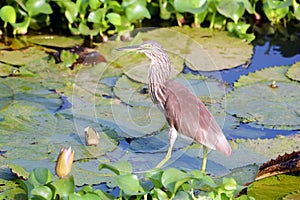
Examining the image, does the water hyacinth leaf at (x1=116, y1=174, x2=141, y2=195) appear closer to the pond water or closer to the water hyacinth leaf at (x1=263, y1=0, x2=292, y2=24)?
the pond water

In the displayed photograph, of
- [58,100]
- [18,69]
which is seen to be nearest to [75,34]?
[18,69]

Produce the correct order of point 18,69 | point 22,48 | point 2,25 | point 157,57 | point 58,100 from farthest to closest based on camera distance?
1. point 2,25
2. point 22,48
3. point 18,69
4. point 58,100
5. point 157,57

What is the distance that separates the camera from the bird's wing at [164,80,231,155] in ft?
15.5

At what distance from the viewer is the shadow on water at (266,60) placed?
18.5 ft

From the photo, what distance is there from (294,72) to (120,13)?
1.91m

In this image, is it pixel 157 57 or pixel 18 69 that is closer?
pixel 157 57

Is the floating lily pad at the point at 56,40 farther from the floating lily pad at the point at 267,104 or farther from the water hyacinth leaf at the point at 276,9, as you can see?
the water hyacinth leaf at the point at 276,9

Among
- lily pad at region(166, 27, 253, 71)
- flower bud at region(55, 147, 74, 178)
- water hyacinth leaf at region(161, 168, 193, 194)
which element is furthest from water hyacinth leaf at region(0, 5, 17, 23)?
water hyacinth leaf at region(161, 168, 193, 194)

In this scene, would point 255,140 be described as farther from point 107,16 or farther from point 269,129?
point 107,16

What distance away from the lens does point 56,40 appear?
7.17 meters

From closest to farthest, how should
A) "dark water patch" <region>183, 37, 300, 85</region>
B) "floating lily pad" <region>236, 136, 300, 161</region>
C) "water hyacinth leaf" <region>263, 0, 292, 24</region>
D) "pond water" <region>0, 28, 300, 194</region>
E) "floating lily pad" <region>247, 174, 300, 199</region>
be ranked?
"floating lily pad" <region>247, 174, 300, 199</region>
"pond water" <region>0, 28, 300, 194</region>
"floating lily pad" <region>236, 136, 300, 161</region>
"dark water patch" <region>183, 37, 300, 85</region>
"water hyacinth leaf" <region>263, 0, 292, 24</region>

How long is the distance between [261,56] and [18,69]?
8.01 ft

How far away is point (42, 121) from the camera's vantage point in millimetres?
5484

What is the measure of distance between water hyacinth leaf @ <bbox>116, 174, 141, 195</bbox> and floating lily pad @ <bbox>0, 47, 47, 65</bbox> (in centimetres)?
272
